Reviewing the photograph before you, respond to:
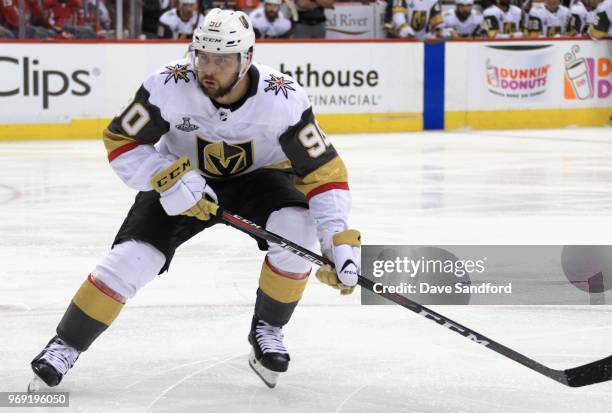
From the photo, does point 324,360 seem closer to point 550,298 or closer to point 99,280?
point 99,280

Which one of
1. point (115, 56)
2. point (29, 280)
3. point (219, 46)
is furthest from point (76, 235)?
point (115, 56)

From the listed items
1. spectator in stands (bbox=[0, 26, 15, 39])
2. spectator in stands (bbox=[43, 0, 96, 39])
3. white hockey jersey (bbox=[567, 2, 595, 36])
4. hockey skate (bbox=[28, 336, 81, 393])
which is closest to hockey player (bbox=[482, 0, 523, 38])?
white hockey jersey (bbox=[567, 2, 595, 36])

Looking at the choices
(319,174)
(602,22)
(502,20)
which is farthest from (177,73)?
(502,20)

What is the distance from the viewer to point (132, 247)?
128 inches

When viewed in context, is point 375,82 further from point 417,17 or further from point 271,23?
point 417,17

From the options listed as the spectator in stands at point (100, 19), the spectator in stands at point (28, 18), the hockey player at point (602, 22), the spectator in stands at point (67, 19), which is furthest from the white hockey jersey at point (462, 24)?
the spectator in stands at point (28, 18)

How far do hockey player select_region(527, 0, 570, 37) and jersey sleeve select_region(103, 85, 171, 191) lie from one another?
1124 centimetres

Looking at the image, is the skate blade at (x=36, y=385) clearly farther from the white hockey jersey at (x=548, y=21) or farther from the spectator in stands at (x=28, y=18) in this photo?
the white hockey jersey at (x=548, y=21)

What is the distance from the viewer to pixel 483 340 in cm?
326

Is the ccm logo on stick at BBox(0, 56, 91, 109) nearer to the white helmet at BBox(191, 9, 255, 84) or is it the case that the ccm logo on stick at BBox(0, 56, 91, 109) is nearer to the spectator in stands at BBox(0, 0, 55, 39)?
the spectator in stands at BBox(0, 0, 55, 39)

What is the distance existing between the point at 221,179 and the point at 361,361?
70 centimetres

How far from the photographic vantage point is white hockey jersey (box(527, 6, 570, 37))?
14.1 metres

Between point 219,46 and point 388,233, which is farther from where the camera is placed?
point 388,233

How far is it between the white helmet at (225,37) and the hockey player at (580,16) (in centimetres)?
1116
